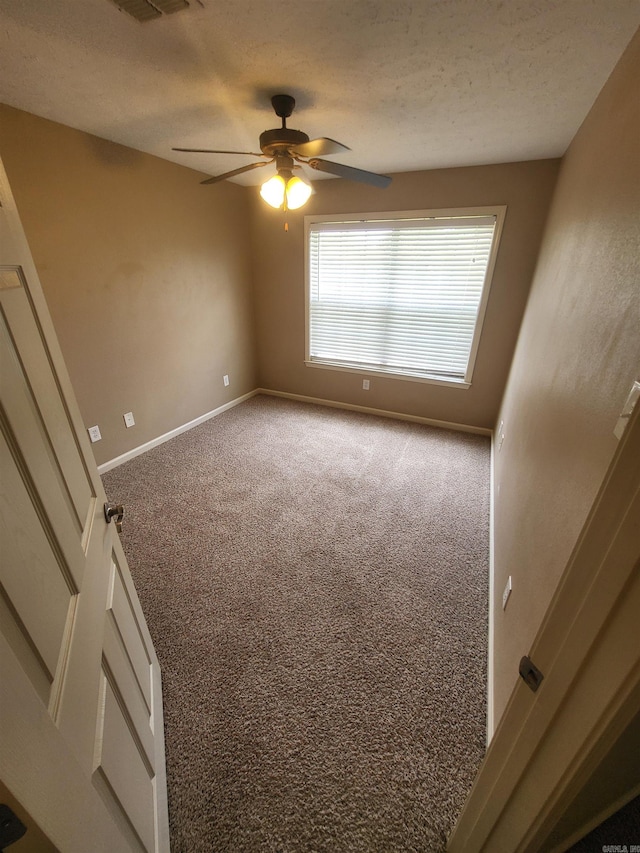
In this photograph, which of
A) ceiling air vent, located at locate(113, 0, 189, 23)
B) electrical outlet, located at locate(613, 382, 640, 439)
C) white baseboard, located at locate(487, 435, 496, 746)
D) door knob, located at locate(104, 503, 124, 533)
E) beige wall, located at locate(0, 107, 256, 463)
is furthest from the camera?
beige wall, located at locate(0, 107, 256, 463)

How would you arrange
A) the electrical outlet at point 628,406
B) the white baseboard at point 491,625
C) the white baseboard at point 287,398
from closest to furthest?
1. the electrical outlet at point 628,406
2. the white baseboard at point 491,625
3. the white baseboard at point 287,398

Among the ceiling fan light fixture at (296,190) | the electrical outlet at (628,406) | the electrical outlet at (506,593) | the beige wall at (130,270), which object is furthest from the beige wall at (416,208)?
the electrical outlet at (628,406)

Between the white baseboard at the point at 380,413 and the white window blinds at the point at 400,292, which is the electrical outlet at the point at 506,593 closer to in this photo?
the white baseboard at the point at 380,413

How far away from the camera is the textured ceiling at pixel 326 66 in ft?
3.77

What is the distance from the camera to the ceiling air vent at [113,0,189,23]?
3.59 feet

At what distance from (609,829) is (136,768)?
1.41 m

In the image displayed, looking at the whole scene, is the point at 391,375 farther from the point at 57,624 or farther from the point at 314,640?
the point at 57,624

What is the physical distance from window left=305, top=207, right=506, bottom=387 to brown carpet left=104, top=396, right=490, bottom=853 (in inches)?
50.3

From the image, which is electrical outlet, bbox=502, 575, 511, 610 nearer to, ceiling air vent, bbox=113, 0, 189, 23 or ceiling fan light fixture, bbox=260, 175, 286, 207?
ceiling fan light fixture, bbox=260, 175, 286, 207

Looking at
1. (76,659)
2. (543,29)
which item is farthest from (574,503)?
(543,29)

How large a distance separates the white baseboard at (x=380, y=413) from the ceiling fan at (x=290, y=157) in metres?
2.29

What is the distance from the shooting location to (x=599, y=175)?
4.33 ft

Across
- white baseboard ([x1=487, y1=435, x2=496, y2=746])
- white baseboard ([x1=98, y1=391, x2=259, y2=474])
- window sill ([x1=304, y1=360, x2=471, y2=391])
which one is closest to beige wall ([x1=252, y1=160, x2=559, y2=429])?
window sill ([x1=304, y1=360, x2=471, y2=391])

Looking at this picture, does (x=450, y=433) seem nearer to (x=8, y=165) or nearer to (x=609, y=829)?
(x=609, y=829)
